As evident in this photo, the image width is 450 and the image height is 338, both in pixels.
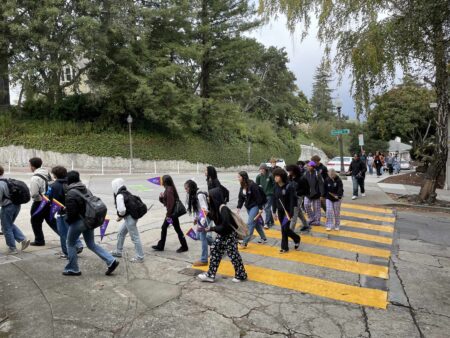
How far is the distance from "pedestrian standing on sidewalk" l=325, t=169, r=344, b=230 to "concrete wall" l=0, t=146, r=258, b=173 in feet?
66.3

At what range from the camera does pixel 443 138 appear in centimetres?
1362

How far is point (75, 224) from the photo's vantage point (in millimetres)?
5711

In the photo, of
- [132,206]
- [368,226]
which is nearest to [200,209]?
[132,206]

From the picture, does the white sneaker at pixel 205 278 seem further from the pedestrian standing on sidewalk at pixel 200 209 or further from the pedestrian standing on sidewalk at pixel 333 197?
the pedestrian standing on sidewalk at pixel 333 197

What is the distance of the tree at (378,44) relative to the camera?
10.8 metres

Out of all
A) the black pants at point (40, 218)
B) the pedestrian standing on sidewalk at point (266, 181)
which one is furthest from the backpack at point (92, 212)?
the pedestrian standing on sidewalk at point (266, 181)

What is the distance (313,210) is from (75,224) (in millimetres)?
6239

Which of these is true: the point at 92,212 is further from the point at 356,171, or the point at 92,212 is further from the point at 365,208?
the point at 356,171

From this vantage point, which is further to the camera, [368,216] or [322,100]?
[322,100]

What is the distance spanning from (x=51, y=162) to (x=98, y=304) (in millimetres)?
24311

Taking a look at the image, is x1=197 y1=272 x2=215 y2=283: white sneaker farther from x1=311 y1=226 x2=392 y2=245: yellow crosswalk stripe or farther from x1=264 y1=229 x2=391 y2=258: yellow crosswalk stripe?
x1=311 y1=226 x2=392 y2=245: yellow crosswalk stripe

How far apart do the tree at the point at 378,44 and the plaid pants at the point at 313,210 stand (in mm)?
5026

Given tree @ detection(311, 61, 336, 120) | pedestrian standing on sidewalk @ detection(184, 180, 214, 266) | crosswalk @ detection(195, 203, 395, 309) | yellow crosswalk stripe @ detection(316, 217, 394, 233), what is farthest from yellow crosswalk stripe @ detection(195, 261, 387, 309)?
tree @ detection(311, 61, 336, 120)

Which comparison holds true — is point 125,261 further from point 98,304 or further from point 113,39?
point 113,39
